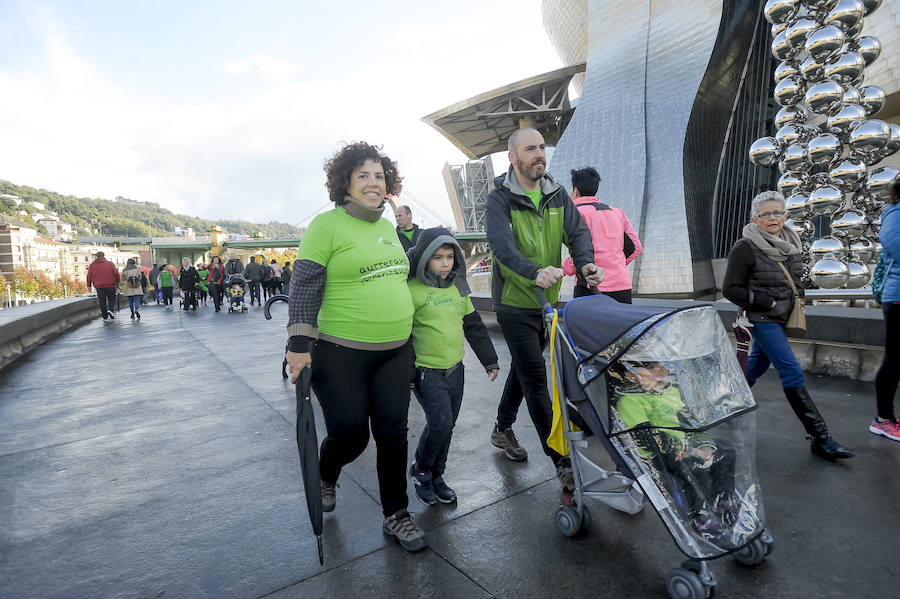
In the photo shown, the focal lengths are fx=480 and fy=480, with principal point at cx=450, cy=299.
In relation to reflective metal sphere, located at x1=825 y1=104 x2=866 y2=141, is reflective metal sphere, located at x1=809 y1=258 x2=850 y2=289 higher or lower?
lower

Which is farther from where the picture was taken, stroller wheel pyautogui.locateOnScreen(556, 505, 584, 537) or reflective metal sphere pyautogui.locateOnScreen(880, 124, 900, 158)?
reflective metal sphere pyautogui.locateOnScreen(880, 124, 900, 158)

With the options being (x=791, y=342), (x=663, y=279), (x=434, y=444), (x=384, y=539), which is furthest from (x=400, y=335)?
(x=663, y=279)

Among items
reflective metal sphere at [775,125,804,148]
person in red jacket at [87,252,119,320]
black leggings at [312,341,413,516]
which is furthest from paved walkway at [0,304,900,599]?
person in red jacket at [87,252,119,320]

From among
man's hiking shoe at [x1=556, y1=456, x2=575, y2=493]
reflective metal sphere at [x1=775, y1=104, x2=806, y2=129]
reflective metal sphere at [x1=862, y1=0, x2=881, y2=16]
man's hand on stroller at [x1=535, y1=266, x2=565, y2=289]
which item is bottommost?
man's hiking shoe at [x1=556, y1=456, x2=575, y2=493]

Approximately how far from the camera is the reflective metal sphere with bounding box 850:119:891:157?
21.0ft

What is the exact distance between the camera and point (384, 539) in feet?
7.72

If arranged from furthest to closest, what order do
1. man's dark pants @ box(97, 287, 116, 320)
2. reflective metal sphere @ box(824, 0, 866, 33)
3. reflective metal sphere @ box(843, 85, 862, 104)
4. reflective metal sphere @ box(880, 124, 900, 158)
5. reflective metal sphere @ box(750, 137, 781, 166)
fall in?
man's dark pants @ box(97, 287, 116, 320), reflective metal sphere @ box(750, 137, 781, 166), reflective metal sphere @ box(843, 85, 862, 104), reflective metal sphere @ box(880, 124, 900, 158), reflective metal sphere @ box(824, 0, 866, 33)

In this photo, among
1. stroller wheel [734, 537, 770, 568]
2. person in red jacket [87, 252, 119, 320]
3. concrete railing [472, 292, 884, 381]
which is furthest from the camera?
person in red jacket [87, 252, 119, 320]

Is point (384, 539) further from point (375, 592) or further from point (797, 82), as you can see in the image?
point (797, 82)

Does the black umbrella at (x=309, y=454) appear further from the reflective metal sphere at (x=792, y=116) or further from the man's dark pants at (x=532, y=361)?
the reflective metal sphere at (x=792, y=116)

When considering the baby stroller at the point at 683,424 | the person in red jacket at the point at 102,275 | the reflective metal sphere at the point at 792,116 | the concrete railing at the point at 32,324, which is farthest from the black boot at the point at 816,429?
the person in red jacket at the point at 102,275

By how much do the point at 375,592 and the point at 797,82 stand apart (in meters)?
8.86

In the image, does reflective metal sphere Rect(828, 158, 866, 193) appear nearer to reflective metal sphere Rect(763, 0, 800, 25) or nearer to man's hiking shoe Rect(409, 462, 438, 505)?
reflective metal sphere Rect(763, 0, 800, 25)

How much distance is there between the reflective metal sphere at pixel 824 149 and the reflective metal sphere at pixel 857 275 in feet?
4.88
